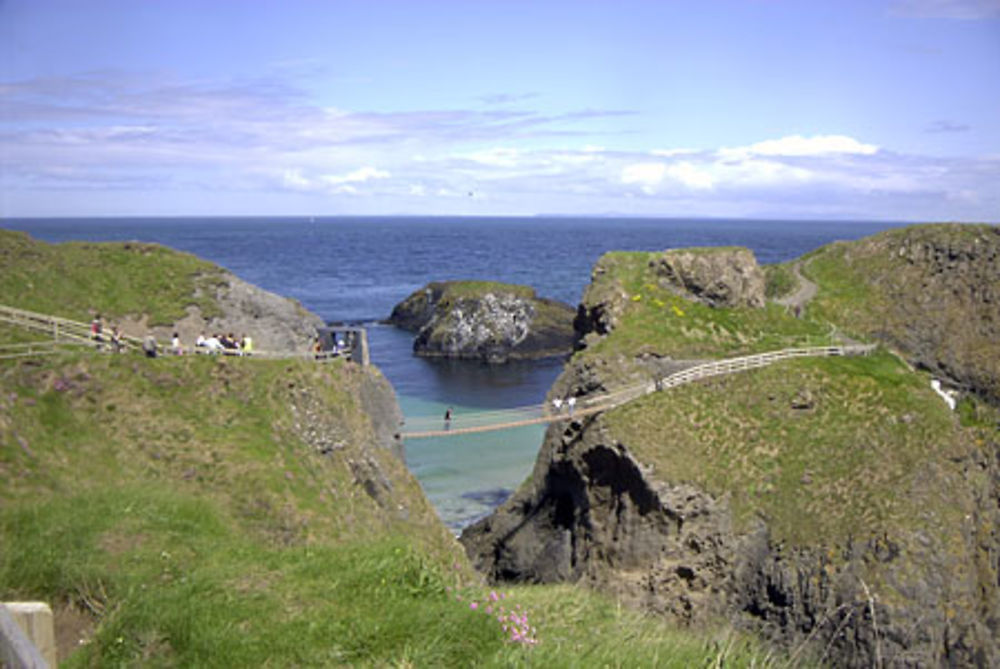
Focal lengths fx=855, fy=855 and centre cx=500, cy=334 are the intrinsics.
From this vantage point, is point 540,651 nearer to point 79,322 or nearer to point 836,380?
point 79,322

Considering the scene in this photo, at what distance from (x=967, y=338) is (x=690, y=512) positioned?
3095cm

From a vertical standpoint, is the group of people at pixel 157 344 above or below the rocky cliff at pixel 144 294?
below

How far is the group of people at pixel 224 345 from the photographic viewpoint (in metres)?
29.8

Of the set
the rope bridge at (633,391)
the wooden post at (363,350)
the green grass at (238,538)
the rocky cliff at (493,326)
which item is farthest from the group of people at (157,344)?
the rocky cliff at (493,326)

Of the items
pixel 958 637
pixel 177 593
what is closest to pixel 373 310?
pixel 958 637

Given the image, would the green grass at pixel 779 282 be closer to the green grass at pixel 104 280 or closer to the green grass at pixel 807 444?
the green grass at pixel 807 444

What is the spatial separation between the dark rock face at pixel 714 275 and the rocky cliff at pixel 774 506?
4689 millimetres

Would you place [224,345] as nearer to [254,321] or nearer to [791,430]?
[254,321]

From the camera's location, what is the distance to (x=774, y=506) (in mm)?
35156

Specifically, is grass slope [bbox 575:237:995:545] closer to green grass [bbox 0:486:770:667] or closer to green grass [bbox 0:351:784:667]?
green grass [bbox 0:351:784:667]

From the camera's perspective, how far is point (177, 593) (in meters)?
13.5

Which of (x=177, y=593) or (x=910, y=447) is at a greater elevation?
(x=177, y=593)

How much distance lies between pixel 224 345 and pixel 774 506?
22707 millimetres

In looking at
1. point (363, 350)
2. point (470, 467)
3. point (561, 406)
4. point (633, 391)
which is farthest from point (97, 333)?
point (470, 467)
